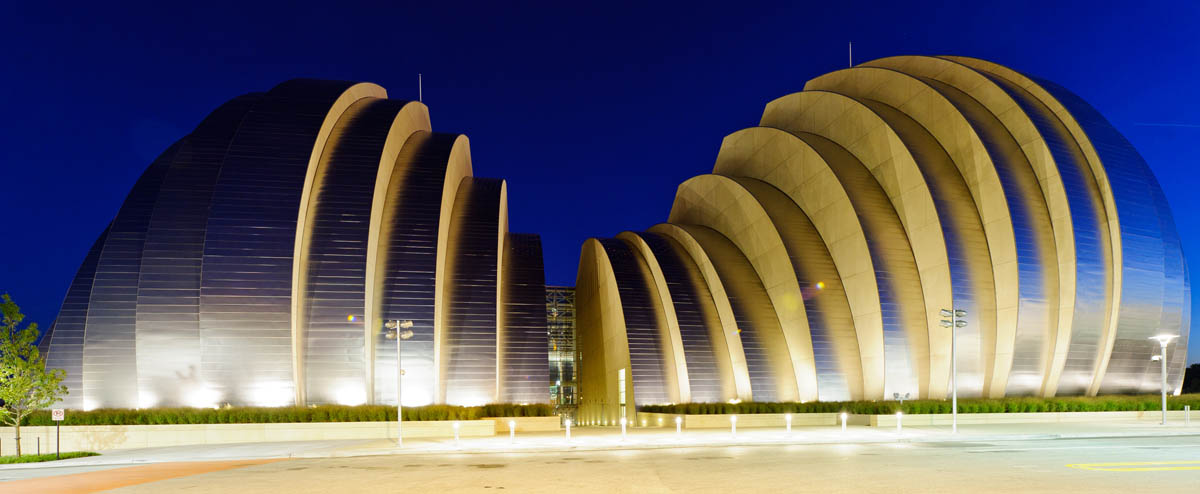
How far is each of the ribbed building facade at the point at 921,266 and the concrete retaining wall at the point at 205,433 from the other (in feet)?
43.6

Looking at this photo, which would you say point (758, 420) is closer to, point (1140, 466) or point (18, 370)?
point (1140, 466)

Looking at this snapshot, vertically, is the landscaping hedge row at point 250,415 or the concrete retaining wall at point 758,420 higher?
the landscaping hedge row at point 250,415

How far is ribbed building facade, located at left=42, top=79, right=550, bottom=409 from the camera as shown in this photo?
102 ft

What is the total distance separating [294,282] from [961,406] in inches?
1130

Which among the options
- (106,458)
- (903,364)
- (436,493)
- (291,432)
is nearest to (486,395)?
(291,432)

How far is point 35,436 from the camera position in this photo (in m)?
27.8

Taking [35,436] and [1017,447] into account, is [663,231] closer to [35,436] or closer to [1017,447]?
[1017,447]

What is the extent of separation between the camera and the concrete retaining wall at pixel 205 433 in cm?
2731

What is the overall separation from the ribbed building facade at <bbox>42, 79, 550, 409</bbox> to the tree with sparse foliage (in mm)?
4865

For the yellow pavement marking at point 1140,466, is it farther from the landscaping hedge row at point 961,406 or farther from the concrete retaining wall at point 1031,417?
the landscaping hedge row at point 961,406

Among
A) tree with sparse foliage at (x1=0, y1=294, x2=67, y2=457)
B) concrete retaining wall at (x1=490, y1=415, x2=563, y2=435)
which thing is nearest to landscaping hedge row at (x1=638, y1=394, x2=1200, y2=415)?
concrete retaining wall at (x1=490, y1=415, x2=563, y2=435)

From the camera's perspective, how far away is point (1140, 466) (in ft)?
50.5

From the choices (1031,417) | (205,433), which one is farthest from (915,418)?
(205,433)

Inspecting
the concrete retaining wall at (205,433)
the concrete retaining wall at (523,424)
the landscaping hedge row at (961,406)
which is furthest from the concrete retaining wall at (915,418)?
the concrete retaining wall at (205,433)
